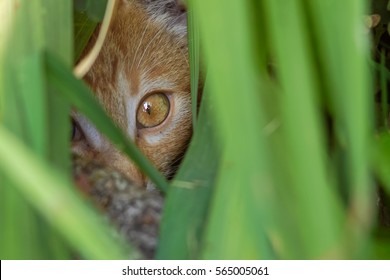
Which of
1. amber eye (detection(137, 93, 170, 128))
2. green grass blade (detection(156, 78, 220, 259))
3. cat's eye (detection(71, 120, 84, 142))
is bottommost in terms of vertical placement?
amber eye (detection(137, 93, 170, 128))

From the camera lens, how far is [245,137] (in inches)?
10.0

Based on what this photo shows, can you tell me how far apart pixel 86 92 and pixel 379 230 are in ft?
0.93

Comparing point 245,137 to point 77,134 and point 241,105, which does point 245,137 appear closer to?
point 241,105

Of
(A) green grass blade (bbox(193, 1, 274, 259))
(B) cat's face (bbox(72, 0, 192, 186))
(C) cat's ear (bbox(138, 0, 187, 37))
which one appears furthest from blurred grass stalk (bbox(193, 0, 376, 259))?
(C) cat's ear (bbox(138, 0, 187, 37))

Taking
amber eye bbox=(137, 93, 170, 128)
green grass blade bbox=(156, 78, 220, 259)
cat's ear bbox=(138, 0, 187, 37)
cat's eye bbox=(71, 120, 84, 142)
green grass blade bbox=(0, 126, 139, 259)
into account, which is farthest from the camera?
cat's ear bbox=(138, 0, 187, 37)

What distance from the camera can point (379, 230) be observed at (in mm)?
526

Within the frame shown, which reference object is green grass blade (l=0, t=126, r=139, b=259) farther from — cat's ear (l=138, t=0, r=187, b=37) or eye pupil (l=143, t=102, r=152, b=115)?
cat's ear (l=138, t=0, r=187, b=37)

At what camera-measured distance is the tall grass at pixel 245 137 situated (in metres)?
0.26

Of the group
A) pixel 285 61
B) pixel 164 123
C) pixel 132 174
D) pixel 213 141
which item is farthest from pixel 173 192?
pixel 164 123

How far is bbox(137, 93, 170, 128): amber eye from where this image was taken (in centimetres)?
103

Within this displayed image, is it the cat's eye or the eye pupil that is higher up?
the cat's eye

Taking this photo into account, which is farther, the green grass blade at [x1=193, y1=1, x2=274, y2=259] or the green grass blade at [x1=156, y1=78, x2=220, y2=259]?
the green grass blade at [x1=156, y1=78, x2=220, y2=259]

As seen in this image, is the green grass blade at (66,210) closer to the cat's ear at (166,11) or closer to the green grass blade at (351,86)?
the green grass blade at (351,86)

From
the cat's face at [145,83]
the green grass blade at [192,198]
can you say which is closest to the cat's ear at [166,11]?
the cat's face at [145,83]
